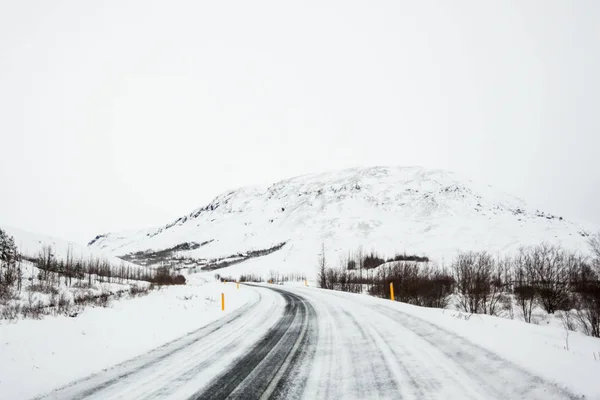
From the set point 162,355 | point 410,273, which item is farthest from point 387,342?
point 410,273

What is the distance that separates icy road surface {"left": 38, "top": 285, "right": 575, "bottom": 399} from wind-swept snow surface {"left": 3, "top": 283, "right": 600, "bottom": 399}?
17 millimetres

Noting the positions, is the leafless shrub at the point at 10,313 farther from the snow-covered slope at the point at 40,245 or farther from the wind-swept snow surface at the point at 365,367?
the snow-covered slope at the point at 40,245

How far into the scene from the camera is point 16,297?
19844 millimetres

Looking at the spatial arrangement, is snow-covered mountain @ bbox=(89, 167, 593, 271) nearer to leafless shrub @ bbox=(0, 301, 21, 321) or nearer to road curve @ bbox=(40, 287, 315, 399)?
road curve @ bbox=(40, 287, 315, 399)

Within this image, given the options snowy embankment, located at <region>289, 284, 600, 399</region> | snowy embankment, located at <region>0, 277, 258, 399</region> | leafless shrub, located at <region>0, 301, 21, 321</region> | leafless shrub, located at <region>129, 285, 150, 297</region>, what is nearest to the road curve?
snowy embankment, located at <region>0, 277, 258, 399</region>

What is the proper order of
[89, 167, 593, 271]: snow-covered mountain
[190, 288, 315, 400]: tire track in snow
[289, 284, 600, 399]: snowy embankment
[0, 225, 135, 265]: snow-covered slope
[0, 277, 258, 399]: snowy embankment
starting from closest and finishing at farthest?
[289, 284, 600, 399]: snowy embankment, [190, 288, 315, 400]: tire track in snow, [0, 277, 258, 399]: snowy embankment, [0, 225, 135, 265]: snow-covered slope, [89, 167, 593, 271]: snow-covered mountain

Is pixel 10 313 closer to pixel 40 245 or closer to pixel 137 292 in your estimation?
pixel 137 292

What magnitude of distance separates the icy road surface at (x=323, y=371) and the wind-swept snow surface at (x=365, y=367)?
17mm

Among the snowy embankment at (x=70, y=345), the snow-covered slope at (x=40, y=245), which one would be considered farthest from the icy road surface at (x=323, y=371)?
the snow-covered slope at (x=40, y=245)

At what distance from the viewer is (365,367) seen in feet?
20.1

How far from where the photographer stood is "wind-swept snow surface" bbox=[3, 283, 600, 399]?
479 centimetres

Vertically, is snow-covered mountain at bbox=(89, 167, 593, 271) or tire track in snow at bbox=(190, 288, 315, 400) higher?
snow-covered mountain at bbox=(89, 167, 593, 271)

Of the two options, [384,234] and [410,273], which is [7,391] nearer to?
[410,273]

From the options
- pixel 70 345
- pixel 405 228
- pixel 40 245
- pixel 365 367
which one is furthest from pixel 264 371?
pixel 405 228
